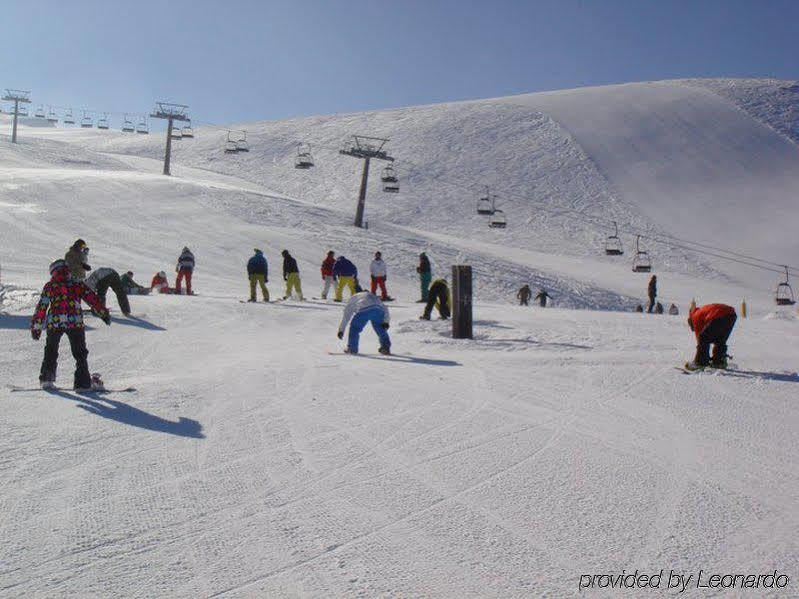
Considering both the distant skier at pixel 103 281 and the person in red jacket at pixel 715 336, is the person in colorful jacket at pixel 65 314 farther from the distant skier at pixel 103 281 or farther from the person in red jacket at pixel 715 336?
the person in red jacket at pixel 715 336

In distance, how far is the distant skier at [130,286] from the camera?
17.1 m

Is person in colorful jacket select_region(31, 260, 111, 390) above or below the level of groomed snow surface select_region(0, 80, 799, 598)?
above

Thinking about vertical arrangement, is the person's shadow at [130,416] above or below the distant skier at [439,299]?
below

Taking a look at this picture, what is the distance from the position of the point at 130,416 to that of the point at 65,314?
5.24 feet

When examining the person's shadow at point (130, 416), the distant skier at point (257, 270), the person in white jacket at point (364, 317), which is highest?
the distant skier at point (257, 270)

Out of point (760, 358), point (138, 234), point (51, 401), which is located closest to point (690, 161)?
point (138, 234)

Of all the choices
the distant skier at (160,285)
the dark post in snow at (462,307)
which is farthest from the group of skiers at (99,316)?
the distant skier at (160,285)

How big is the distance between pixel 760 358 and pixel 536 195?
150 ft

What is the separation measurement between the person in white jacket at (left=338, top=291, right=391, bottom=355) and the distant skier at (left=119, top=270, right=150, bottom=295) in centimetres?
879

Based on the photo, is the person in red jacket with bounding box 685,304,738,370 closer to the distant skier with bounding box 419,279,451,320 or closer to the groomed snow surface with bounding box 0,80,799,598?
the groomed snow surface with bounding box 0,80,799,598

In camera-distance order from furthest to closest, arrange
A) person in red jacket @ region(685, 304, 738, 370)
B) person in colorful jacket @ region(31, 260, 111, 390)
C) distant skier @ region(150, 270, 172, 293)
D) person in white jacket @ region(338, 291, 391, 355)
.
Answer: distant skier @ region(150, 270, 172, 293) → person in white jacket @ region(338, 291, 391, 355) → person in red jacket @ region(685, 304, 738, 370) → person in colorful jacket @ region(31, 260, 111, 390)

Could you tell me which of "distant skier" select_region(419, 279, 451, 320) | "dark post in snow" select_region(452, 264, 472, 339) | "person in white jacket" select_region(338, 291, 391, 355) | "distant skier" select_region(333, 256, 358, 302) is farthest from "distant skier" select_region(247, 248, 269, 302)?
"person in white jacket" select_region(338, 291, 391, 355)

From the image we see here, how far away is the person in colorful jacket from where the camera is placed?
709 centimetres

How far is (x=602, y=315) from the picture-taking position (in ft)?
50.6
